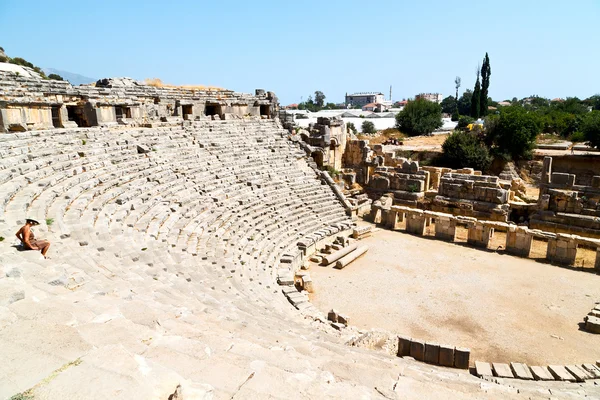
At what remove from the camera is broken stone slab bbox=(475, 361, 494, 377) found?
7.20 meters

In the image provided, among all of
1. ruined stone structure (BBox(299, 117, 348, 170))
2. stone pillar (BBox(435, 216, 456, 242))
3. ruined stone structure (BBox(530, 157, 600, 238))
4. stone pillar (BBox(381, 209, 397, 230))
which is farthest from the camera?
ruined stone structure (BBox(299, 117, 348, 170))

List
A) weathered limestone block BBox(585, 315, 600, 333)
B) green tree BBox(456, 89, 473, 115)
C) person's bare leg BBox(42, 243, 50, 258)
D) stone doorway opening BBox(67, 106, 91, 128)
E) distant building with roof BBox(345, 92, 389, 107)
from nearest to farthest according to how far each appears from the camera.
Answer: person's bare leg BBox(42, 243, 50, 258) → weathered limestone block BBox(585, 315, 600, 333) → stone doorway opening BBox(67, 106, 91, 128) → green tree BBox(456, 89, 473, 115) → distant building with roof BBox(345, 92, 389, 107)

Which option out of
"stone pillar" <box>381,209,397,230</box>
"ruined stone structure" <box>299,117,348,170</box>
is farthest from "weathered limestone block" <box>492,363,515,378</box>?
"ruined stone structure" <box>299,117,348,170</box>

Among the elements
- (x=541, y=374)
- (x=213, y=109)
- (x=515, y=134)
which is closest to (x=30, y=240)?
(x=541, y=374)

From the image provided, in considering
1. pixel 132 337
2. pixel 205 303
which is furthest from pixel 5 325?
pixel 205 303

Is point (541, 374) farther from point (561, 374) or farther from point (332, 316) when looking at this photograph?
point (332, 316)

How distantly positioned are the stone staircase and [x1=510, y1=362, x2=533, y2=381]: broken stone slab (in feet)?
1.76

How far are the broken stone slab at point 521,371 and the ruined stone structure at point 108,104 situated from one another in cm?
1417

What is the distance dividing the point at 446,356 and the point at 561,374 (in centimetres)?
189

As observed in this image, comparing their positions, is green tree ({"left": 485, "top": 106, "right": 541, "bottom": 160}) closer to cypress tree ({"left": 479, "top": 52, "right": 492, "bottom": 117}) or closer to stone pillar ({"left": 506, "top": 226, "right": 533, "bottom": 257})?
stone pillar ({"left": 506, "top": 226, "right": 533, "bottom": 257})

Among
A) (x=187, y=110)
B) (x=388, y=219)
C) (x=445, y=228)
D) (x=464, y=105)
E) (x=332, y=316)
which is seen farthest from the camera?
(x=464, y=105)

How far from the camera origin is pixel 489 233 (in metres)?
14.9

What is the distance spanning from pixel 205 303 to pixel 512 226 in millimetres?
12114

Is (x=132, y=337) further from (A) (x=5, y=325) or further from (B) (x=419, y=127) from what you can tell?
(B) (x=419, y=127)
